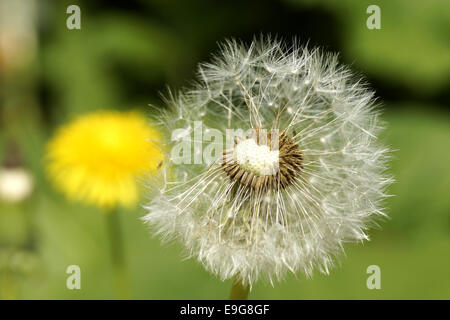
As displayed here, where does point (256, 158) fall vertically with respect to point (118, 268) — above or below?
above

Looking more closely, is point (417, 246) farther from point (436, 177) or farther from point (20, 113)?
point (20, 113)

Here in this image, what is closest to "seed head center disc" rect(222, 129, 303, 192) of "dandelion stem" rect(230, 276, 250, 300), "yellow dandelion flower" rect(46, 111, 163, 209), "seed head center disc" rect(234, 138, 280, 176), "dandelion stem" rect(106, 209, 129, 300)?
"seed head center disc" rect(234, 138, 280, 176)

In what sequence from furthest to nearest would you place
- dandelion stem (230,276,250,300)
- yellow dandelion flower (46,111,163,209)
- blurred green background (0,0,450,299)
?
blurred green background (0,0,450,299)
yellow dandelion flower (46,111,163,209)
dandelion stem (230,276,250,300)

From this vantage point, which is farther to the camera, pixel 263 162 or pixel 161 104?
pixel 161 104

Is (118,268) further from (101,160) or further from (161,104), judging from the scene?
(161,104)

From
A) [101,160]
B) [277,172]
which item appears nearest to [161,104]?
[101,160]

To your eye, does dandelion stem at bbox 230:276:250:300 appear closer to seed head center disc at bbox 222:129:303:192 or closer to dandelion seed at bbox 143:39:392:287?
dandelion seed at bbox 143:39:392:287

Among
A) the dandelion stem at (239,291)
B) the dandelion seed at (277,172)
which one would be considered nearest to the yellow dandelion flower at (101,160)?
the dandelion seed at (277,172)
